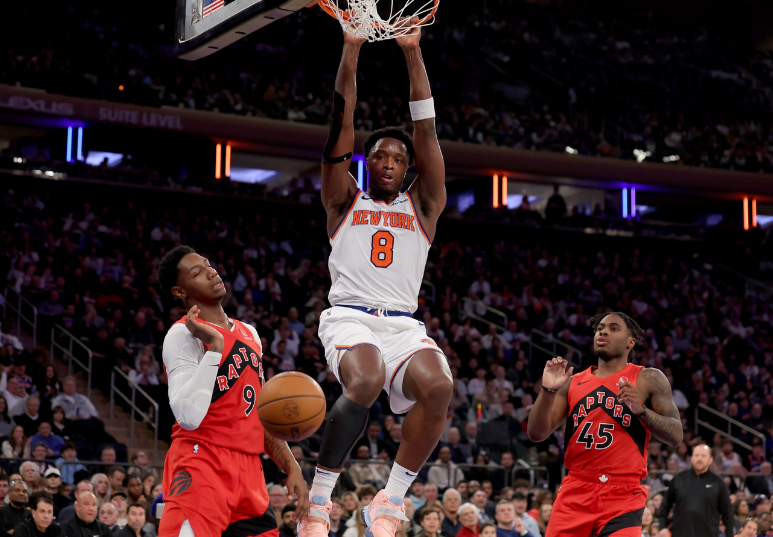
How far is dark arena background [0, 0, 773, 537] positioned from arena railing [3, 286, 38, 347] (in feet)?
0.31

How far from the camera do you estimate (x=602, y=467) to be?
255 inches

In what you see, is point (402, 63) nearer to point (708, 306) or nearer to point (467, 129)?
point (467, 129)

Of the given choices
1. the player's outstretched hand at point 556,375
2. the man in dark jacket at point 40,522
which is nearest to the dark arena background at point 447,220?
the man in dark jacket at point 40,522

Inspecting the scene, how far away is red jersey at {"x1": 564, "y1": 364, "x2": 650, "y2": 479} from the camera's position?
6.48 metres

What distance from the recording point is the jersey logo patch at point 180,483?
15.9ft

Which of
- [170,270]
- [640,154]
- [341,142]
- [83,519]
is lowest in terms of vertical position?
[83,519]

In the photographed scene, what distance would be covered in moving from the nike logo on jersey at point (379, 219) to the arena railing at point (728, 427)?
13.9 meters

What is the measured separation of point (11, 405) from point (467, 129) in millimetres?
14123

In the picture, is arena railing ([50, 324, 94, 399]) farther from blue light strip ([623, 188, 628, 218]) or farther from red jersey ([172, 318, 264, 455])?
blue light strip ([623, 188, 628, 218])

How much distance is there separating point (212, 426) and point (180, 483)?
12.7 inches

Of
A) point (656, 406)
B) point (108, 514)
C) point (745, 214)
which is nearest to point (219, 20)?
point (656, 406)

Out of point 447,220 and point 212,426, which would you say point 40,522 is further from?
point 447,220

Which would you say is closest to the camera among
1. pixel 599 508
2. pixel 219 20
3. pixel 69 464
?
pixel 219 20

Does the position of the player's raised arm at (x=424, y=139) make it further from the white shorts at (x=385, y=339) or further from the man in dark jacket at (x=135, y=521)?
the man in dark jacket at (x=135, y=521)
